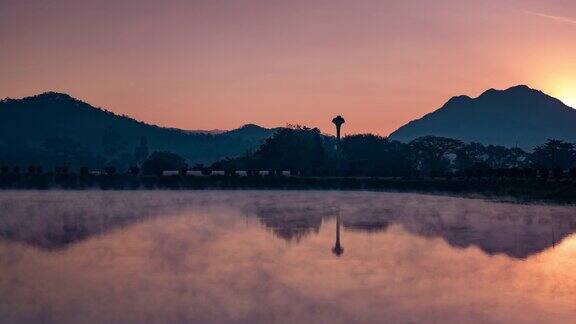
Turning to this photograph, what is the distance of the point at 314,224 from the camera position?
1731 inches

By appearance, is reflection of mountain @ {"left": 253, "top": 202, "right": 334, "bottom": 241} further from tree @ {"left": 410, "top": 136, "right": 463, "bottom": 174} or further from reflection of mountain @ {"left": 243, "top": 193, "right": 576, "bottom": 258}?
tree @ {"left": 410, "top": 136, "right": 463, "bottom": 174}

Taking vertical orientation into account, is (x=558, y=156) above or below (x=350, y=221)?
above

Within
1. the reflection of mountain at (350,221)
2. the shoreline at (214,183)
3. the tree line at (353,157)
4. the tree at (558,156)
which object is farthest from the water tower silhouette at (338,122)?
the reflection of mountain at (350,221)

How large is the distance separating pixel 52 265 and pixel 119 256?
3057 mm

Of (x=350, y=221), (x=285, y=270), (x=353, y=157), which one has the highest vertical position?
(x=353, y=157)

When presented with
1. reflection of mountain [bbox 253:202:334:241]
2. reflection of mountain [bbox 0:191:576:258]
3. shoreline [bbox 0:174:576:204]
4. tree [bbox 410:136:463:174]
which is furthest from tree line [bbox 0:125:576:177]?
reflection of mountain [bbox 253:202:334:241]

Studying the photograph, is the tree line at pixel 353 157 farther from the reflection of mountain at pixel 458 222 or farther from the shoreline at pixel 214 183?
the reflection of mountain at pixel 458 222

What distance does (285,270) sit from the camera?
25.3m

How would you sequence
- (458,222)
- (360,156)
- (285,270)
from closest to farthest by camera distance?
(285,270), (458,222), (360,156)

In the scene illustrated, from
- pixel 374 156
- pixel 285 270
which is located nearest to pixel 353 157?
pixel 374 156

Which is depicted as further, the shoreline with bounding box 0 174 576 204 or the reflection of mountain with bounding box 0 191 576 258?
the shoreline with bounding box 0 174 576 204

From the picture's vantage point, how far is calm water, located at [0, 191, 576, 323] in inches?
725

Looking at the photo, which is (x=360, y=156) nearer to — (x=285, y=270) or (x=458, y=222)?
(x=458, y=222)

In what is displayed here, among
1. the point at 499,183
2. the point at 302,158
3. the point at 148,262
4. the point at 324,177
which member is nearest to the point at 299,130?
the point at 302,158
